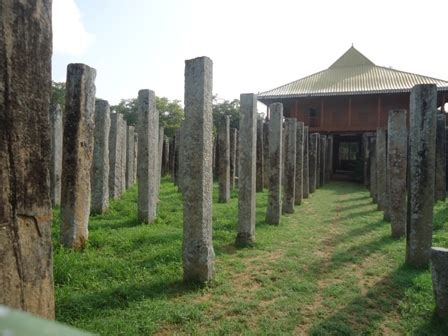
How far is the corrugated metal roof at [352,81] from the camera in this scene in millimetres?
24766

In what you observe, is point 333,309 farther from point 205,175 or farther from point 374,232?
point 374,232

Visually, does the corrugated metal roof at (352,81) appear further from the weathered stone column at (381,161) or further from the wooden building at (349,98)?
the weathered stone column at (381,161)

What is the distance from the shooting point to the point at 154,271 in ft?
16.8

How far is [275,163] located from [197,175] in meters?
3.91

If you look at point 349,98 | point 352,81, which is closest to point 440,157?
point 349,98

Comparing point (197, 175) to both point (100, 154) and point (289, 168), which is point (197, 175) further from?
point (289, 168)

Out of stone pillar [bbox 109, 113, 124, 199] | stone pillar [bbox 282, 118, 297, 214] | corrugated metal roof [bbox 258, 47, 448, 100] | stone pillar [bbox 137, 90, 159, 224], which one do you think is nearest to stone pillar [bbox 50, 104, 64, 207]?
stone pillar [bbox 109, 113, 124, 199]

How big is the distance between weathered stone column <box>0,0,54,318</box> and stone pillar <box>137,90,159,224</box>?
17.4 ft

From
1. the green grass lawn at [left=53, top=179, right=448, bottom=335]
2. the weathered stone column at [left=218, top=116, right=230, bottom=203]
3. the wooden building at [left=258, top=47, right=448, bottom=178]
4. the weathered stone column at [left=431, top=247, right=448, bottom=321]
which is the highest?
the wooden building at [left=258, top=47, right=448, bottom=178]

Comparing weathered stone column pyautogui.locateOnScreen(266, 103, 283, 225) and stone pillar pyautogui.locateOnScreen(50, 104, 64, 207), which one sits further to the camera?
stone pillar pyautogui.locateOnScreen(50, 104, 64, 207)

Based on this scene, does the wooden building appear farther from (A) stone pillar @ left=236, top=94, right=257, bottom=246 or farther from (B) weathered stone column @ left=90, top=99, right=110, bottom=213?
(A) stone pillar @ left=236, top=94, right=257, bottom=246

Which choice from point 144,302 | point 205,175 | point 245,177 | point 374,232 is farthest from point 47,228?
point 374,232

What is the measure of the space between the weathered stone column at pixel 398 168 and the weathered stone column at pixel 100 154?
5.86m

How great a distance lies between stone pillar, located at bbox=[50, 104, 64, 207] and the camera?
8.49m
